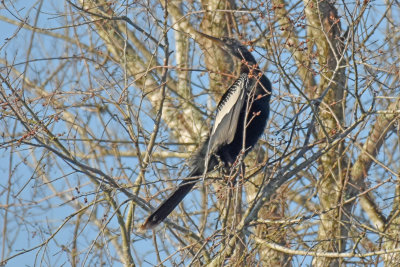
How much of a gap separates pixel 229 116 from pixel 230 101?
5.7 inches

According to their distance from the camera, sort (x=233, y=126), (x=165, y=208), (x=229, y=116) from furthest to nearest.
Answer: (x=229, y=116), (x=233, y=126), (x=165, y=208)

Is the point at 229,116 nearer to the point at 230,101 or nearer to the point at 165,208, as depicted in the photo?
the point at 230,101

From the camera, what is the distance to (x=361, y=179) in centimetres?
638

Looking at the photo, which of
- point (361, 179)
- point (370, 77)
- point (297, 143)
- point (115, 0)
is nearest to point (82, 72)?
point (115, 0)

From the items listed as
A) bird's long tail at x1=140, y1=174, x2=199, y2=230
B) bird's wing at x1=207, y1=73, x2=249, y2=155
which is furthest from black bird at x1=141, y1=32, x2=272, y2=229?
bird's long tail at x1=140, y1=174, x2=199, y2=230

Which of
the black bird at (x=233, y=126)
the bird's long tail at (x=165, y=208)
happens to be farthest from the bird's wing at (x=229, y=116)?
the bird's long tail at (x=165, y=208)

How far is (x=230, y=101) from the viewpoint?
553cm

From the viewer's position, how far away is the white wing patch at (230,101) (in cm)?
549

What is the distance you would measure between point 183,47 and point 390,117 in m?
3.28

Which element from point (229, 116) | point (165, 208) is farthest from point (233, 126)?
point (165, 208)

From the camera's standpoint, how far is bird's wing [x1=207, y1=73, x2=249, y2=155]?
5.37 meters

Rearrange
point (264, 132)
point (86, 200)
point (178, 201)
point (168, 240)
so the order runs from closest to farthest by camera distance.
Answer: point (86, 200)
point (178, 201)
point (264, 132)
point (168, 240)

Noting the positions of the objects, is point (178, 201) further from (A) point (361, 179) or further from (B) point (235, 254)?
(A) point (361, 179)

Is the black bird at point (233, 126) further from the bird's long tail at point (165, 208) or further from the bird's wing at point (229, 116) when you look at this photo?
the bird's long tail at point (165, 208)
